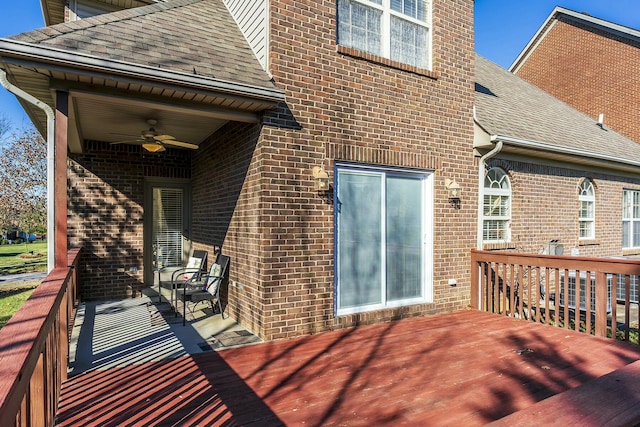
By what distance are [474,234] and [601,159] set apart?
14.2 ft

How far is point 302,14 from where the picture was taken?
503 centimetres

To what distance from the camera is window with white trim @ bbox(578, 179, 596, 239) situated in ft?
30.1

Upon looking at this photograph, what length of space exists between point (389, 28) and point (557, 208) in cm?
560

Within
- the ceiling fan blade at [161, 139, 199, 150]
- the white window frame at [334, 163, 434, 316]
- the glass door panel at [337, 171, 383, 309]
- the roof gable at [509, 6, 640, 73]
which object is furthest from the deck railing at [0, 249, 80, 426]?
the roof gable at [509, 6, 640, 73]

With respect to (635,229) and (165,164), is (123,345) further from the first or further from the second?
(635,229)

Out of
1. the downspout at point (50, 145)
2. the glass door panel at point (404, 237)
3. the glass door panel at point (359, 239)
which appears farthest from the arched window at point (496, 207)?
the downspout at point (50, 145)

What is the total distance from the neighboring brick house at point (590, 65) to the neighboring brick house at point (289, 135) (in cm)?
978

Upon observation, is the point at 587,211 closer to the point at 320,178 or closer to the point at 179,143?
the point at 320,178

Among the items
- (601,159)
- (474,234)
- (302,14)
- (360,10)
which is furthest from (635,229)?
(302,14)

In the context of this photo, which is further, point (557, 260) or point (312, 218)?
point (557, 260)

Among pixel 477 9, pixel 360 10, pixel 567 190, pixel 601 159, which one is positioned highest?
pixel 477 9

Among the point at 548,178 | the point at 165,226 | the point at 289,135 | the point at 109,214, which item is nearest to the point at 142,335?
the point at 289,135

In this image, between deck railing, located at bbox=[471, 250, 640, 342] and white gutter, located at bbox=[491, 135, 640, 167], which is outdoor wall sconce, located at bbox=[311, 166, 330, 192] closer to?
deck railing, located at bbox=[471, 250, 640, 342]

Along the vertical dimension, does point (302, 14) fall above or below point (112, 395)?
above
